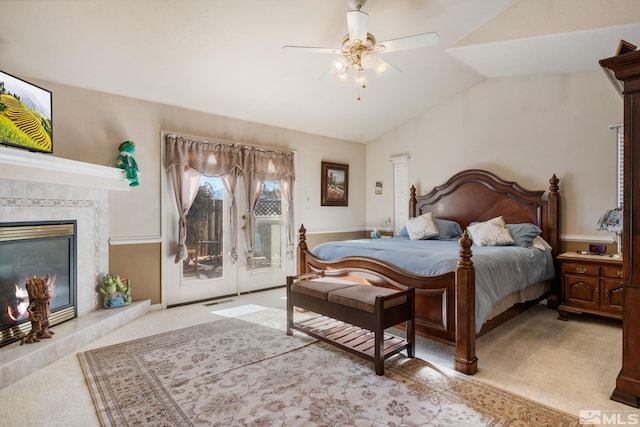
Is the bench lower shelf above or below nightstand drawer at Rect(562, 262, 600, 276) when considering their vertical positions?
below

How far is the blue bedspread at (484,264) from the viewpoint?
9.05 feet

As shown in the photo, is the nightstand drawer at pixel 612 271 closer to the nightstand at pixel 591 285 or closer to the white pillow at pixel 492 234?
the nightstand at pixel 591 285

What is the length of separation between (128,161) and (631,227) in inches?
175

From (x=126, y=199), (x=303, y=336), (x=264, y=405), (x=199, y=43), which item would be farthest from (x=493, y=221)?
(x=126, y=199)

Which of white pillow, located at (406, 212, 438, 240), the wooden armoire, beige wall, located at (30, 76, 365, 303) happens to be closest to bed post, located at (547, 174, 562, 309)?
white pillow, located at (406, 212, 438, 240)

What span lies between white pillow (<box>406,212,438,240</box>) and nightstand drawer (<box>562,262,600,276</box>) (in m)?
1.52

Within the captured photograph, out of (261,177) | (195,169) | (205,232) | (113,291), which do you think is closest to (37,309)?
(113,291)

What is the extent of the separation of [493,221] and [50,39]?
16.3 feet

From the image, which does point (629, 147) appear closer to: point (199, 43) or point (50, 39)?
point (199, 43)

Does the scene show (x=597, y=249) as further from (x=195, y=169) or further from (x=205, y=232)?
(x=195, y=169)

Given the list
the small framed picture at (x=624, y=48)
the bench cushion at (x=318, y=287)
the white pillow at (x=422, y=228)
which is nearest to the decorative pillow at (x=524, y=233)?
the white pillow at (x=422, y=228)

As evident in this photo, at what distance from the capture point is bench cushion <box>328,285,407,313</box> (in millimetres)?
2547

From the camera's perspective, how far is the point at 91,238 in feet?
11.8

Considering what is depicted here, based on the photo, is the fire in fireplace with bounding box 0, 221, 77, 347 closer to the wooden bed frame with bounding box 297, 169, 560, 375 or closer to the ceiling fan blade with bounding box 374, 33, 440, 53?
the wooden bed frame with bounding box 297, 169, 560, 375
